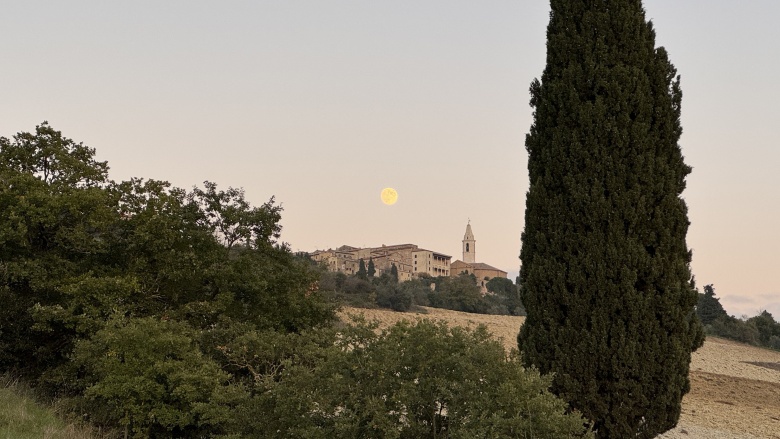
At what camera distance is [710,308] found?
62.0 metres

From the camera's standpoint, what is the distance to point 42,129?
1495 centimetres

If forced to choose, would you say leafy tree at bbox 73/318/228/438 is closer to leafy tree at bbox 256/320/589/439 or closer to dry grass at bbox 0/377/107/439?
dry grass at bbox 0/377/107/439

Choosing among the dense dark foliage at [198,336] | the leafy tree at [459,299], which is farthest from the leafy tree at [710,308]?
the dense dark foliage at [198,336]

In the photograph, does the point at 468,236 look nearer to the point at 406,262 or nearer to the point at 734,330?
the point at 406,262

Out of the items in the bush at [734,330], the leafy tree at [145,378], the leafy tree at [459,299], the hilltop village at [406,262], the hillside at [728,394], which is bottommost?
the hillside at [728,394]

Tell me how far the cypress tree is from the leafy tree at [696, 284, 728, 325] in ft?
190

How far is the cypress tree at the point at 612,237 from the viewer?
1000 cm

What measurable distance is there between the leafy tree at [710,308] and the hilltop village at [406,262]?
50.6m

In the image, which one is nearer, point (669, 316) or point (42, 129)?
point (669, 316)

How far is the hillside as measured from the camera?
17.3 m

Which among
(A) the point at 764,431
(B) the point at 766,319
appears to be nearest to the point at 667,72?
(A) the point at 764,431

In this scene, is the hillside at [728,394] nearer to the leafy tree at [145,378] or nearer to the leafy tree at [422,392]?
the leafy tree at [422,392]

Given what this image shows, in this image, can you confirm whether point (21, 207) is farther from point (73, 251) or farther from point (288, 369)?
point (288, 369)

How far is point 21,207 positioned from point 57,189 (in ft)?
4.01
